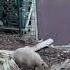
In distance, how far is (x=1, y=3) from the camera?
752 centimetres

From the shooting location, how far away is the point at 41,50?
6.16 m

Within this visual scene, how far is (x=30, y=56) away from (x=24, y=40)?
5.92 ft

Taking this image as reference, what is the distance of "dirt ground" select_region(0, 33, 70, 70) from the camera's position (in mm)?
5730

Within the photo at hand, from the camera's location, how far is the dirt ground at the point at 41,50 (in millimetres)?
5730

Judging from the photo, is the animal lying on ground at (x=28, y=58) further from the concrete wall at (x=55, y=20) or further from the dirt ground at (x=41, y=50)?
the concrete wall at (x=55, y=20)

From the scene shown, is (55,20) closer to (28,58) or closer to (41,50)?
(41,50)

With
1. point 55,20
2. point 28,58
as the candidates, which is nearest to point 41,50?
point 28,58

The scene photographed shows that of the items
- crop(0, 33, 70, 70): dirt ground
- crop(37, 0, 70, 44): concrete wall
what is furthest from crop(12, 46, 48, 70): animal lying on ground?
crop(37, 0, 70, 44): concrete wall

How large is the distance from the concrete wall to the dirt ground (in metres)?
0.80

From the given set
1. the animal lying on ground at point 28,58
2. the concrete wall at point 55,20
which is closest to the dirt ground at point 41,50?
the animal lying on ground at point 28,58

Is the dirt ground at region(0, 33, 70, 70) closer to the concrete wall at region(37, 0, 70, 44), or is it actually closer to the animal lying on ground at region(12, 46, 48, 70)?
the animal lying on ground at region(12, 46, 48, 70)

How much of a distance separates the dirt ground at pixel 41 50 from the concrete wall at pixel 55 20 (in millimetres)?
798

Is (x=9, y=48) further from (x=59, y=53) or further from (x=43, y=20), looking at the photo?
(x=43, y=20)

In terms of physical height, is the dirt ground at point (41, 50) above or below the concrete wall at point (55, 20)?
below
